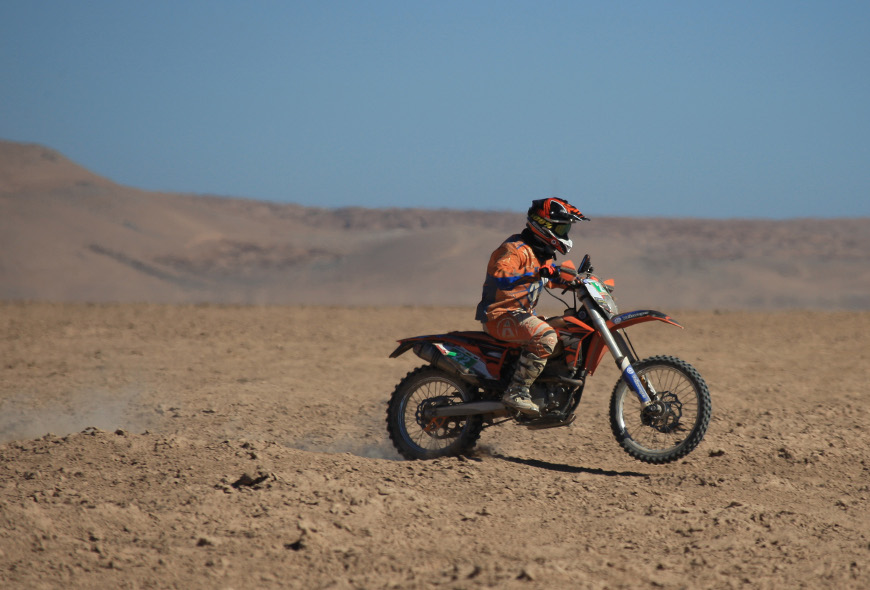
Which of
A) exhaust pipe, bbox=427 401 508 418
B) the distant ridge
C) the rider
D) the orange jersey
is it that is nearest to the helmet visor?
the rider

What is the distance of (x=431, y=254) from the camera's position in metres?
69.3

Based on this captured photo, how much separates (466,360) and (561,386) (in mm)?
774

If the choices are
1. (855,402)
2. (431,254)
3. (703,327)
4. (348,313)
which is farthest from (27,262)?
(855,402)

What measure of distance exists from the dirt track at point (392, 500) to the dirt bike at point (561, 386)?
0.40 m

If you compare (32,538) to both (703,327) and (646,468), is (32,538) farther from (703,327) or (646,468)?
(703,327)

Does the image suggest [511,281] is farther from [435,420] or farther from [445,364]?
[435,420]

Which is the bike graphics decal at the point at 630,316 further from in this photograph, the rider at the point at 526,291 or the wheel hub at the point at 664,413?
the wheel hub at the point at 664,413

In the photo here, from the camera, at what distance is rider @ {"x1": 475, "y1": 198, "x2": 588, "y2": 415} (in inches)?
279

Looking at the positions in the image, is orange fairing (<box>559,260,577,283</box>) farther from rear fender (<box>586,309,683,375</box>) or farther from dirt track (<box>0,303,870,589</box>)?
dirt track (<box>0,303,870,589</box>)

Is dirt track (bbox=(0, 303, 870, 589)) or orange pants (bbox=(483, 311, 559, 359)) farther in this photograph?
orange pants (bbox=(483, 311, 559, 359))

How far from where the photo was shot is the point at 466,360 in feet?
24.4

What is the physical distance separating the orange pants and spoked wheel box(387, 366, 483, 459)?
0.60 metres

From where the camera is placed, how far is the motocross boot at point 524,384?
708cm

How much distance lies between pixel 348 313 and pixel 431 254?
4235 cm
